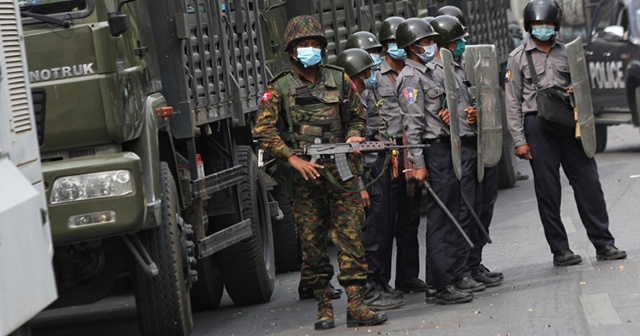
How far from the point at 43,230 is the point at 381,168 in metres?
4.00

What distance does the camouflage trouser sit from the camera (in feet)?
29.6

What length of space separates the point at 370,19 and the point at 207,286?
5454 mm

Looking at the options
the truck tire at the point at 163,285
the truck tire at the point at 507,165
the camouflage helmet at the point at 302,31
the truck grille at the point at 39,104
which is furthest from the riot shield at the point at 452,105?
the truck tire at the point at 507,165

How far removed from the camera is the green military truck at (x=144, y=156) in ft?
26.2

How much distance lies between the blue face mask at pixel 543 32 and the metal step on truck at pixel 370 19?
2.63m

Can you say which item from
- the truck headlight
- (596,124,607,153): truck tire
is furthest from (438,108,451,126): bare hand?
(596,124,607,153): truck tire

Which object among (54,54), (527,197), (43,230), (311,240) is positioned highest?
(54,54)

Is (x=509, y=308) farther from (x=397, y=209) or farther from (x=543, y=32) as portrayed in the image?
(x=543, y=32)

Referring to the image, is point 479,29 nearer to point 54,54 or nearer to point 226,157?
point 226,157

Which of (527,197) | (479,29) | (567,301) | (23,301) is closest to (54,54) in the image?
(23,301)

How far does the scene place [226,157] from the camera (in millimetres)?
10852

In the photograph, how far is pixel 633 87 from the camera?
60.3ft

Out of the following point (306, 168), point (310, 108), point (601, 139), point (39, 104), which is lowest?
point (601, 139)

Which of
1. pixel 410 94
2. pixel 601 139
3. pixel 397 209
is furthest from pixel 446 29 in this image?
pixel 601 139
